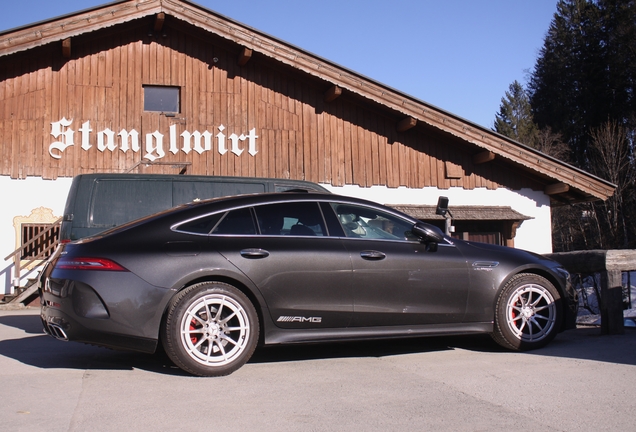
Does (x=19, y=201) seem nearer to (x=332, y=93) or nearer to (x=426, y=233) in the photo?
(x=332, y=93)

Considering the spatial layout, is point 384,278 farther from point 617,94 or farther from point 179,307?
point 617,94

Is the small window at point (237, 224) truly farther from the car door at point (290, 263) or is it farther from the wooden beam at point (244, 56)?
the wooden beam at point (244, 56)

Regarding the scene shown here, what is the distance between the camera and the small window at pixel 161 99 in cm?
1466

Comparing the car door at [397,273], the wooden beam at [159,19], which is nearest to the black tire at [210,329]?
the car door at [397,273]

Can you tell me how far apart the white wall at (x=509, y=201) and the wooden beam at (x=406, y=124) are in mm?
1426

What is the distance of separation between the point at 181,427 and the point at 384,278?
2.47 meters

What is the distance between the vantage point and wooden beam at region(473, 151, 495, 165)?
52.2 ft

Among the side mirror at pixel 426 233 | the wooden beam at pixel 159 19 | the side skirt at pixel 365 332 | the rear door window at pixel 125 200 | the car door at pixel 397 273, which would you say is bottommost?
the side skirt at pixel 365 332

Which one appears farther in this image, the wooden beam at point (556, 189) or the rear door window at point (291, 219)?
the wooden beam at point (556, 189)

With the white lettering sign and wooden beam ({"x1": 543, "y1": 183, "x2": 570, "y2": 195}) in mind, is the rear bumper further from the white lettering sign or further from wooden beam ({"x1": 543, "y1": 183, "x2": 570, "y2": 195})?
wooden beam ({"x1": 543, "y1": 183, "x2": 570, "y2": 195})

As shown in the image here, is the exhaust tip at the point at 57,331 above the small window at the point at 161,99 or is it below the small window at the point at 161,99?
below

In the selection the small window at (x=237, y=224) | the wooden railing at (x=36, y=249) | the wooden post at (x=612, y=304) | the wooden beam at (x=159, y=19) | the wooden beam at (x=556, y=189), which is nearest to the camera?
the small window at (x=237, y=224)

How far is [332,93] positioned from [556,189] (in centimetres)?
610

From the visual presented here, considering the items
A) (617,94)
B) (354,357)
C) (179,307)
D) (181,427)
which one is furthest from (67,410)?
(617,94)
